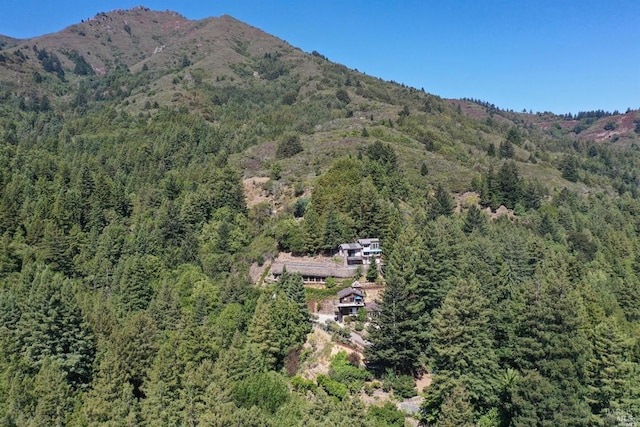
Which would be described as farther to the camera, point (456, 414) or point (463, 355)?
point (463, 355)

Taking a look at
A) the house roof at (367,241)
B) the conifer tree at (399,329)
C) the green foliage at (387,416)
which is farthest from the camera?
the house roof at (367,241)

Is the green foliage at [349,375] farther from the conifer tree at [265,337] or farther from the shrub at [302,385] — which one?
the conifer tree at [265,337]

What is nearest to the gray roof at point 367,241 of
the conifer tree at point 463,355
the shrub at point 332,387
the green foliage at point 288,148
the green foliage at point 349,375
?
the green foliage at point 349,375

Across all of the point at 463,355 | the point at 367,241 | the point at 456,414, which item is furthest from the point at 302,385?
the point at 367,241

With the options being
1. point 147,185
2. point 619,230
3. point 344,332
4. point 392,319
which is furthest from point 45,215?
point 619,230

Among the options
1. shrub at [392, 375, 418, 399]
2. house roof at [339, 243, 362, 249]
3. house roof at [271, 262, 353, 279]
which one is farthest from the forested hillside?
house roof at [271, 262, 353, 279]

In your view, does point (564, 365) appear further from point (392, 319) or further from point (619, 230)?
point (619, 230)

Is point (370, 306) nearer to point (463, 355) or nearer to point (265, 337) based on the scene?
point (265, 337)

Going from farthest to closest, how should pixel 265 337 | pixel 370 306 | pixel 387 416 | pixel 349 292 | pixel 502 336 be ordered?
pixel 349 292
pixel 370 306
pixel 265 337
pixel 502 336
pixel 387 416
